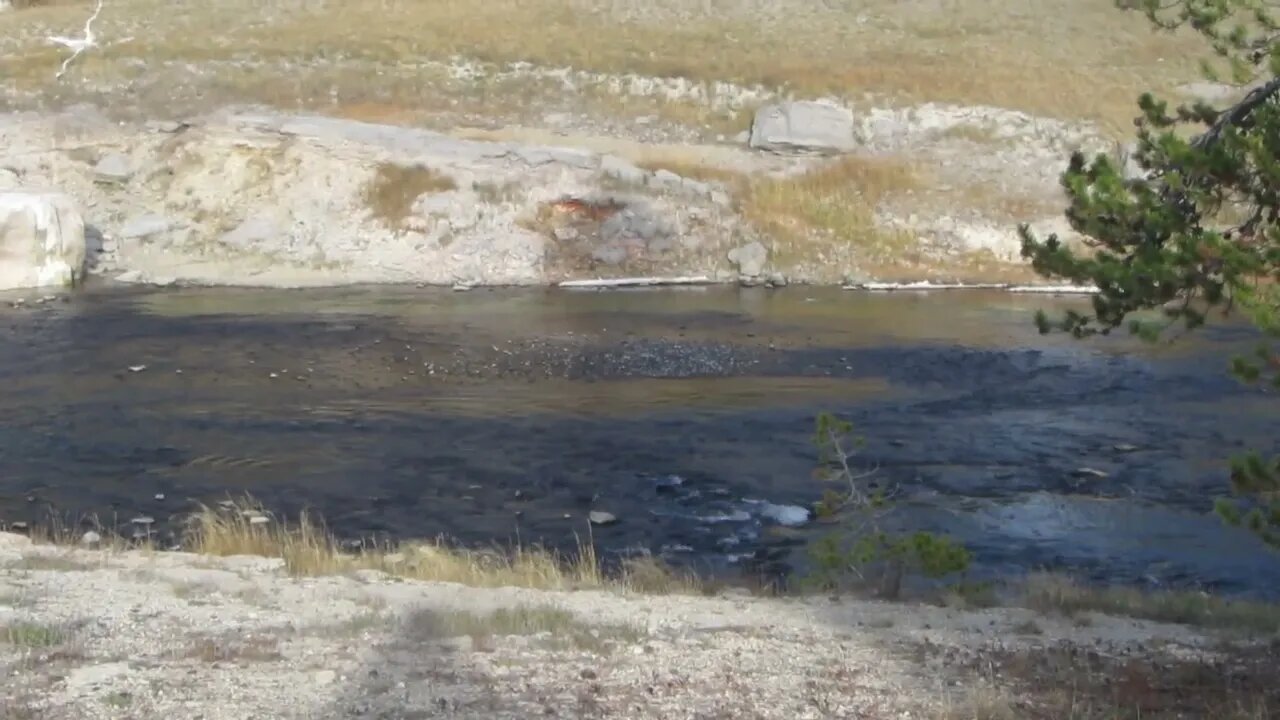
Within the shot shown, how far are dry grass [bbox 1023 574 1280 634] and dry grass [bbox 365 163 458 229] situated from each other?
29.4 m

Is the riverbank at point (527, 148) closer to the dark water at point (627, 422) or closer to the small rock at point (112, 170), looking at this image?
the small rock at point (112, 170)

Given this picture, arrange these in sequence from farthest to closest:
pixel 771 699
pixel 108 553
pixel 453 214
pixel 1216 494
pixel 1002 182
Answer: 1. pixel 1002 182
2. pixel 453 214
3. pixel 1216 494
4. pixel 108 553
5. pixel 771 699

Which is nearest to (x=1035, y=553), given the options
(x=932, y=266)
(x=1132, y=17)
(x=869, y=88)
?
(x=932, y=266)

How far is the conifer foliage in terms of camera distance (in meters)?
8.45

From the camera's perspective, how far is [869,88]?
162 feet

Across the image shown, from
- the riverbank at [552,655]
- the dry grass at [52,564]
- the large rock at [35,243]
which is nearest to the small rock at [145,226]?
the large rock at [35,243]

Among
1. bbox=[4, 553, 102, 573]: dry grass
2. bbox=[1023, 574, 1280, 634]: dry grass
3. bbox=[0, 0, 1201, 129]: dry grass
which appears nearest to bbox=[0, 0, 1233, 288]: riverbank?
bbox=[0, 0, 1201, 129]: dry grass

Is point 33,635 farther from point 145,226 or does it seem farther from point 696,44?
point 696,44

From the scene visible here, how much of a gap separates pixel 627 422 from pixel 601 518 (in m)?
5.39

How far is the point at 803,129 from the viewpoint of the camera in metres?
46.2

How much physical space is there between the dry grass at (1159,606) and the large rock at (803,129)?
33.0 metres

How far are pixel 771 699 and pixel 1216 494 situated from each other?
12733mm

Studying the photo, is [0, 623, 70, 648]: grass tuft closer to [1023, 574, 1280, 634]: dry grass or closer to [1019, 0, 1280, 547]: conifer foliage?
[1019, 0, 1280, 547]: conifer foliage

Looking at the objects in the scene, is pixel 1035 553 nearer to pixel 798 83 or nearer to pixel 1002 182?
pixel 1002 182
